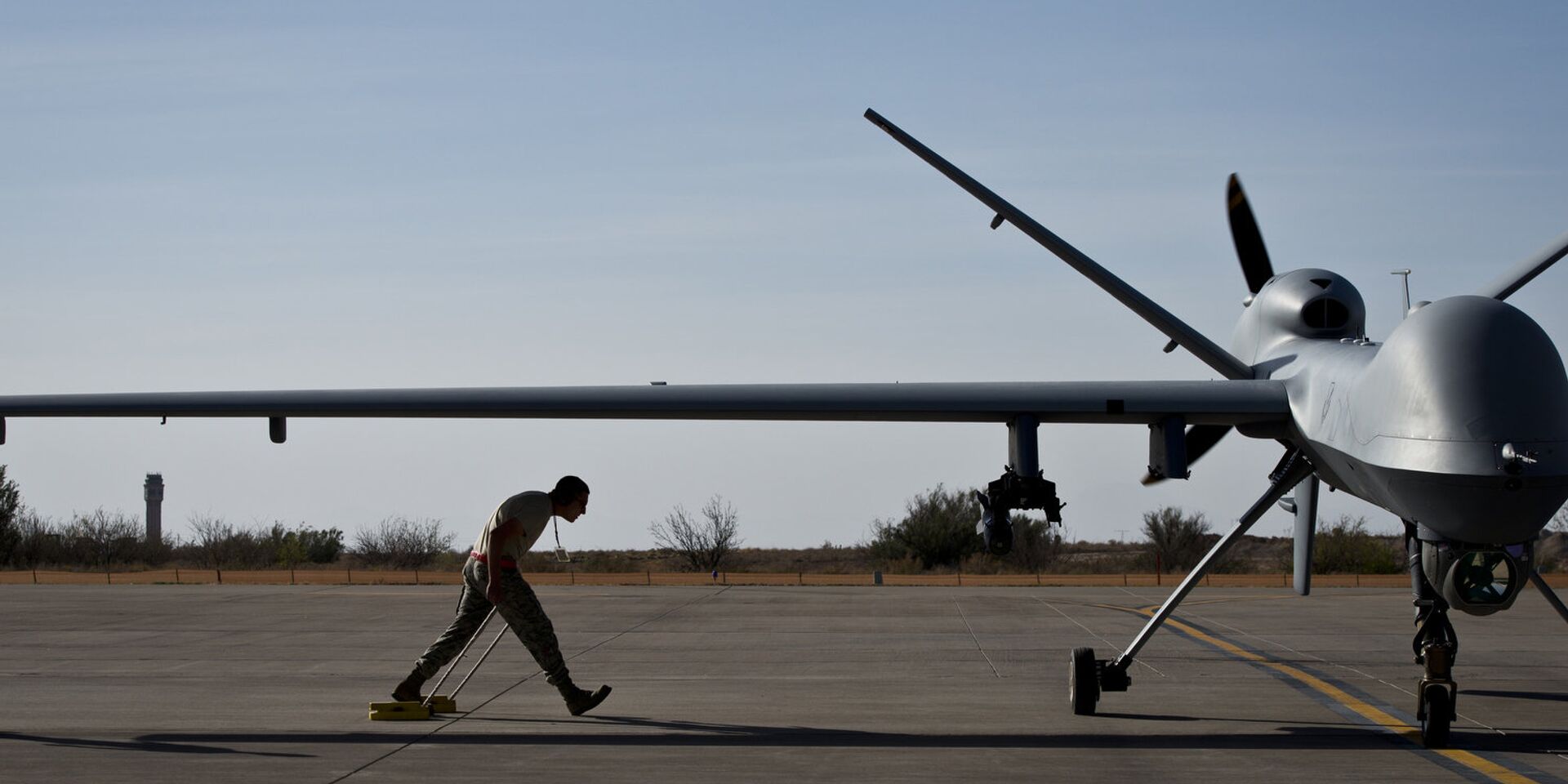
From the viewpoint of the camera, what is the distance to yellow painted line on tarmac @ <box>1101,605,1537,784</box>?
8477 mm

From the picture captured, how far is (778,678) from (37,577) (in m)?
27.9

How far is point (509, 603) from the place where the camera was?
10.6 metres

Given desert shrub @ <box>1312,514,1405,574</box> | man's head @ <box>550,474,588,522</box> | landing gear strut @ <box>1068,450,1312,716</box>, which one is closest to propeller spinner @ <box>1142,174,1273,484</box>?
landing gear strut @ <box>1068,450,1312,716</box>

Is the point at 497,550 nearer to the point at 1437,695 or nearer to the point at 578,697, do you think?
the point at 578,697

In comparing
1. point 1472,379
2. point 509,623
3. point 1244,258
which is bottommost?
point 509,623

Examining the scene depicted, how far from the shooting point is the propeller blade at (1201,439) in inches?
505

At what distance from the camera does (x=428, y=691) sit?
493 inches

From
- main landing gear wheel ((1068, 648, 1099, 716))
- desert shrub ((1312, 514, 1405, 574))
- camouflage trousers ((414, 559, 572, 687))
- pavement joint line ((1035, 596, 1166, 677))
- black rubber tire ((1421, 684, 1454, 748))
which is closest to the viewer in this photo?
black rubber tire ((1421, 684, 1454, 748))

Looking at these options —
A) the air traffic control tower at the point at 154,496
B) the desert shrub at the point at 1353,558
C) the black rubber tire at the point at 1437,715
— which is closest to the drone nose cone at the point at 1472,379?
the black rubber tire at the point at 1437,715

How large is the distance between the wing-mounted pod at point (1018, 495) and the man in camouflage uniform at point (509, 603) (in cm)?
310

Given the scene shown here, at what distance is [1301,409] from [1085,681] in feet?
8.33

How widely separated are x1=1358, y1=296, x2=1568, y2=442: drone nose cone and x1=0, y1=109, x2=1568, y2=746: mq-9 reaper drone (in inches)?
0.4

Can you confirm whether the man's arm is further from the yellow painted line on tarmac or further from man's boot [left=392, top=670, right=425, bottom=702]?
the yellow painted line on tarmac

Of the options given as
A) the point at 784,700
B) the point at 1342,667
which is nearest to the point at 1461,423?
the point at 784,700
